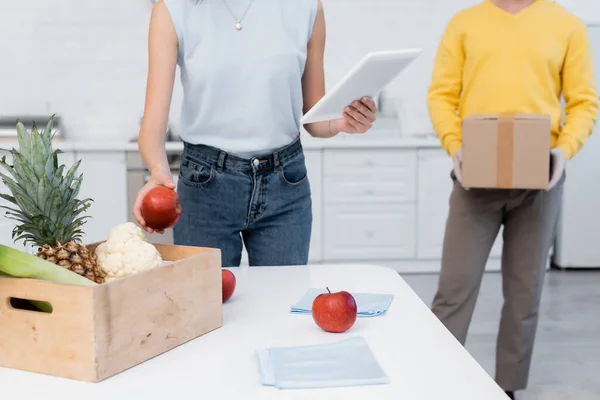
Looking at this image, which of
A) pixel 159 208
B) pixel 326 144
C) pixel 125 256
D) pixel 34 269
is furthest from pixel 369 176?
pixel 34 269

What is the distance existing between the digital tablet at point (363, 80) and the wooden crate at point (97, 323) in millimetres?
423

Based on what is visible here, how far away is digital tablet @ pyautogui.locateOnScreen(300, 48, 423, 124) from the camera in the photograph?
4.18ft

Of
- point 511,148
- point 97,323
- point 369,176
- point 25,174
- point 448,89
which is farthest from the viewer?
point 369,176

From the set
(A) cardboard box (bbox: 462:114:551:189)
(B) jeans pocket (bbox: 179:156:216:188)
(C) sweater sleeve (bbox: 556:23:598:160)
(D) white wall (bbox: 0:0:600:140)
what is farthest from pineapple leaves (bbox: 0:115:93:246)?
(D) white wall (bbox: 0:0:600:140)

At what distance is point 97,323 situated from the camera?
0.99m

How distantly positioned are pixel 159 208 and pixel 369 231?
3.36m

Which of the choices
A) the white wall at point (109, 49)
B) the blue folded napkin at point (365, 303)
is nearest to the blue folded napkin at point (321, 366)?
the blue folded napkin at point (365, 303)

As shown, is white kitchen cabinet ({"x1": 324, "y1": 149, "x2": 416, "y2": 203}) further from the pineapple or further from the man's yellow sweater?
the pineapple

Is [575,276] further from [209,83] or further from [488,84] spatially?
[209,83]

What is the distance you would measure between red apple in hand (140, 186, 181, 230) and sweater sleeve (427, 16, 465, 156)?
54.3 inches

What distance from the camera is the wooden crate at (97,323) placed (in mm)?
1000

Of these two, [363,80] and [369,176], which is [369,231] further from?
[363,80]

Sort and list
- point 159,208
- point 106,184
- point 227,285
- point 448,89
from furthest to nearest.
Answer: point 106,184, point 448,89, point 227,285, point 159,208

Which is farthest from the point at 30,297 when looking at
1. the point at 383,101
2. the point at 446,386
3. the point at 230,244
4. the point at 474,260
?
the point at 383,101
